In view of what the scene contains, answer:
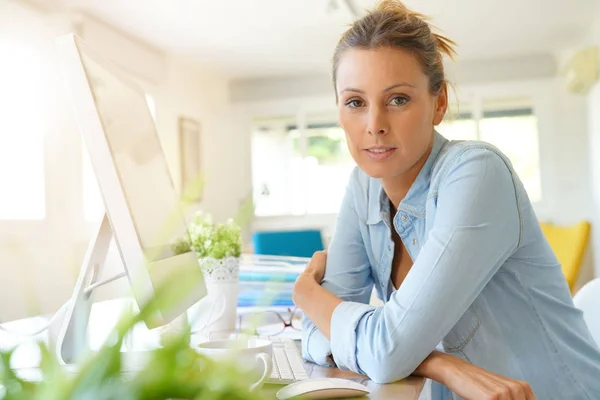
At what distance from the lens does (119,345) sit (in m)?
0.21

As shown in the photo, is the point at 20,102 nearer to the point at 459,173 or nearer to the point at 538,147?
the point at 459,173

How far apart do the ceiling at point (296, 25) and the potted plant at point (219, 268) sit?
2.97 m

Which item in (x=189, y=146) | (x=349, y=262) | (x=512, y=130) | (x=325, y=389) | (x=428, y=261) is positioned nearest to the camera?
(x=325, y=389)

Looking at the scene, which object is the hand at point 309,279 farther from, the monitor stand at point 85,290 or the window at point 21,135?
the window at point 21,135

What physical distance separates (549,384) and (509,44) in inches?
194

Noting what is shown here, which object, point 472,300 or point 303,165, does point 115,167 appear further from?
point 303,165

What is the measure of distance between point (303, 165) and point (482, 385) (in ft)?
18.5

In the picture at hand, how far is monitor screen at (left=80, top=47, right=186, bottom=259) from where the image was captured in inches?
32.5

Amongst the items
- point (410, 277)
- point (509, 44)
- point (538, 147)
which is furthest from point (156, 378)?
point (538, 147)

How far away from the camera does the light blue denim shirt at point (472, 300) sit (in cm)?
88

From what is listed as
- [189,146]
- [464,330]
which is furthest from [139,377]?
[189,146]

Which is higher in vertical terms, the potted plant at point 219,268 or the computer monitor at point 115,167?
the computer monitor at point 115,167

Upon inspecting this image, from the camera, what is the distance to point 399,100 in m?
1.07

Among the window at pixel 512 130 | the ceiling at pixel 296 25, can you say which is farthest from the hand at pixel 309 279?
the window at pixel 512 130
